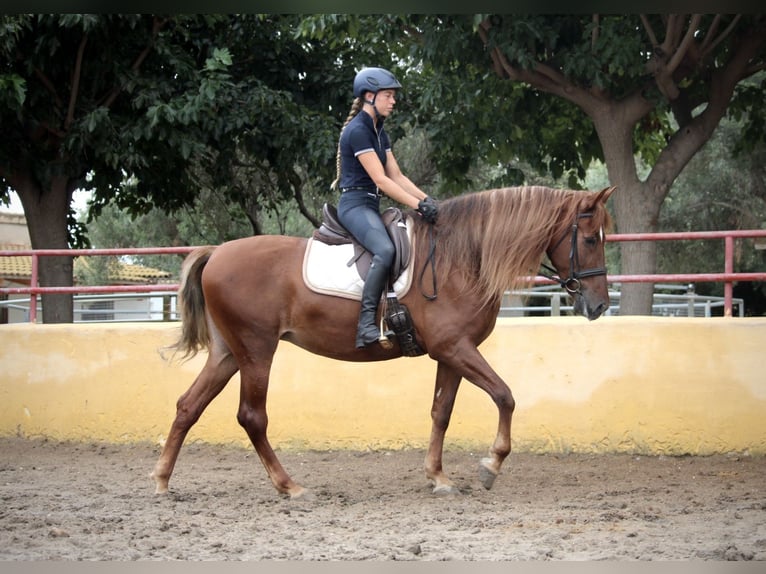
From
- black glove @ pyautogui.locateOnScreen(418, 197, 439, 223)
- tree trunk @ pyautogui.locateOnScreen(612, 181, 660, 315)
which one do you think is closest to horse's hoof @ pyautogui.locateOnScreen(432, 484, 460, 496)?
black glove @ pyautogui.locateOnScreen(418, 197, 439, 223)

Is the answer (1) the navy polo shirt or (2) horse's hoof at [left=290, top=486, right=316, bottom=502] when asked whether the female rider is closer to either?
(1) the navy polo shirt

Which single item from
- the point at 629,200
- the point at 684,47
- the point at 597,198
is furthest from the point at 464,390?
the point at 684,47

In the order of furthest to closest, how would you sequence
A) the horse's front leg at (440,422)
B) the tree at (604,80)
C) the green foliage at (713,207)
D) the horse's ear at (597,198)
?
the green foliage at (713,207)
the tree at (604,80)
the horse's front leg at (440,422)
the horse's ear at (597,198)

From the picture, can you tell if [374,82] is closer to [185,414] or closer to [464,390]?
[185,414]

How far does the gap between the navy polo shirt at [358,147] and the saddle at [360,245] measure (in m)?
0.24

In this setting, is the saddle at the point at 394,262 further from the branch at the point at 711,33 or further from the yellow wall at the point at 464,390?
the branch at the point at 711,33

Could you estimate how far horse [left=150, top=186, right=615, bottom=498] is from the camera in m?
6.33

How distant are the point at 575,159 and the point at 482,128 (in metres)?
1.81

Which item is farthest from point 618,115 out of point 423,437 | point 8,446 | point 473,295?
point 8,446

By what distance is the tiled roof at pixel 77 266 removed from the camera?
27.8 m

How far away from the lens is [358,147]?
639 cm

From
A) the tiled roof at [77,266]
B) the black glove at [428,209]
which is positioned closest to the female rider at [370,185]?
the black glove at [428,209]

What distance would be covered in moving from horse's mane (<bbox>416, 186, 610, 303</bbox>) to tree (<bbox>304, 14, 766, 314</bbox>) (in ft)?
12.6

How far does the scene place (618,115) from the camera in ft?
37.5
